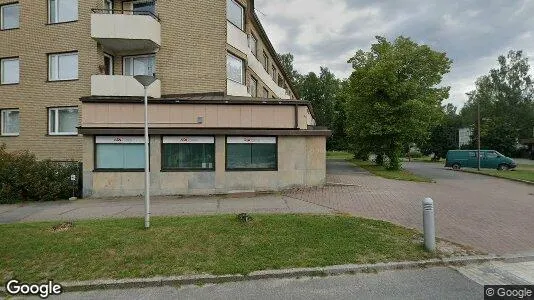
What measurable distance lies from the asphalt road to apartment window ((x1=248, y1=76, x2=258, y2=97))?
14491mm

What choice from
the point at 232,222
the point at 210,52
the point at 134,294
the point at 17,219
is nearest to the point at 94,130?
the point at 17,219

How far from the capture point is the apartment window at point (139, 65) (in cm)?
1605

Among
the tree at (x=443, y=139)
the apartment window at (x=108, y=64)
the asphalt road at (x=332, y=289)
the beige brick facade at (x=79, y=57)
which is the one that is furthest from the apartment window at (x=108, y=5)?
the tree at (x=443, y=139)

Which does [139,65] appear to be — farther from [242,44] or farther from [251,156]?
[251,156]

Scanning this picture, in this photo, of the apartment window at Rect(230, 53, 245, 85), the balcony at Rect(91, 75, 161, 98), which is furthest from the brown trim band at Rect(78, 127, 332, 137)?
the apartment window at Rect(230, 53, 245, 85)

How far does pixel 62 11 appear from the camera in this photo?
16594mm

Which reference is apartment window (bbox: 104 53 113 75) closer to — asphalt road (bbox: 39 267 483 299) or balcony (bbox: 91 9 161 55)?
balcony (bbox: 91 9 161 55)

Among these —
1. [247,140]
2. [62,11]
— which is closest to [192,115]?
[247,140]

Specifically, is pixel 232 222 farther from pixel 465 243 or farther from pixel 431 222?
pixel 465 243

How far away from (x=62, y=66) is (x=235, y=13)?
351 inches

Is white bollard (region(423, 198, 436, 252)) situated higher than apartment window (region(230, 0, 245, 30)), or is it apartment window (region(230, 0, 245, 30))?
apartment window (region(230, 0, 245, 30))

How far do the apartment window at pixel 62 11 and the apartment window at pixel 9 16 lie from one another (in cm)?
232

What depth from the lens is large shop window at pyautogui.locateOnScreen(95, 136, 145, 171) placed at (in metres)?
12.1

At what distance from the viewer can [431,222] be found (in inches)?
233
